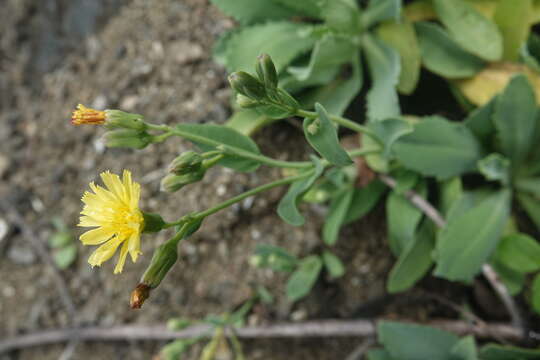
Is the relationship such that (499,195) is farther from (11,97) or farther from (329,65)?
(11,97)

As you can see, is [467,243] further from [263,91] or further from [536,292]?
[263,91]

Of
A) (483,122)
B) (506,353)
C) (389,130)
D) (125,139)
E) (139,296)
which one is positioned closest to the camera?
(139,296)

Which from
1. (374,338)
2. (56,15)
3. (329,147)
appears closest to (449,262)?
(374,338)

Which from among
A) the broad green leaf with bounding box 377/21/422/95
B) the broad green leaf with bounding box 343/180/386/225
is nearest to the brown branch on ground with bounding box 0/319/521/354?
the broad green leaf with bounding box 343/180/386/225

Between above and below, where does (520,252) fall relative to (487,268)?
above

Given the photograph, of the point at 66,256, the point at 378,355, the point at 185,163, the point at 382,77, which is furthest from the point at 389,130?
the point at 66,256

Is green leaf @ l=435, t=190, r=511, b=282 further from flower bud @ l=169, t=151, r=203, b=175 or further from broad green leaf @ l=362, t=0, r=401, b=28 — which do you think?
flower bud @ l=169, t=151, r=203, b=175

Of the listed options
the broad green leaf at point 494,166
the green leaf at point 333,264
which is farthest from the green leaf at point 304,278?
the broad green leaf at point 494,166
